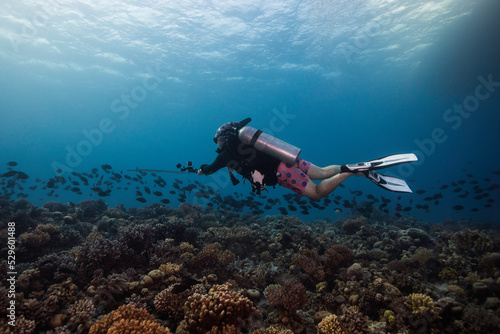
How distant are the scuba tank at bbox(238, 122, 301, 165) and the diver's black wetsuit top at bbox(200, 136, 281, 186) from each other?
6.5 inches

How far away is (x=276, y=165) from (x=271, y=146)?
0.60 m

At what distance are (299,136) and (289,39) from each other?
8876 cm

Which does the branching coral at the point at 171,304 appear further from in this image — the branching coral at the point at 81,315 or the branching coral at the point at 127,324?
the branching coral at the point at 81,315

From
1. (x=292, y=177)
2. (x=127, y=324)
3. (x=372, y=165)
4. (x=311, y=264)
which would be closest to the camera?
(x=127, y=324)

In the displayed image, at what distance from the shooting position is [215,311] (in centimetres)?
321

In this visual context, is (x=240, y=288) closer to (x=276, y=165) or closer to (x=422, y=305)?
(x=276, y=165)

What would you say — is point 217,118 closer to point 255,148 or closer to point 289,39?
point 289,39

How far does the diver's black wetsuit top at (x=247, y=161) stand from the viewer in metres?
6.31

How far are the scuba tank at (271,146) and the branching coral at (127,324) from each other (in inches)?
181

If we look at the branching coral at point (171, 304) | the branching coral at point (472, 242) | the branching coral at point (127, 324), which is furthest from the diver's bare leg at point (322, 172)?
the branching coral at point (127, 324)

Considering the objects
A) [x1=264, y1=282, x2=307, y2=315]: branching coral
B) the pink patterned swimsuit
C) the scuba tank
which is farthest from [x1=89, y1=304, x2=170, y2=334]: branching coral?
the scuba tank

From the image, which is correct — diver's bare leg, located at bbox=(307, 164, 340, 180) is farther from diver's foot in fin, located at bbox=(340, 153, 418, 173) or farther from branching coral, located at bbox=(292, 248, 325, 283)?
branching coral, located at bbox=(292, 248, 325, 283)

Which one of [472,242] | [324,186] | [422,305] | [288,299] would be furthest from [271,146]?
[472,242]

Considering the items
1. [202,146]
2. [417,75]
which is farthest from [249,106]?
[202,146]
